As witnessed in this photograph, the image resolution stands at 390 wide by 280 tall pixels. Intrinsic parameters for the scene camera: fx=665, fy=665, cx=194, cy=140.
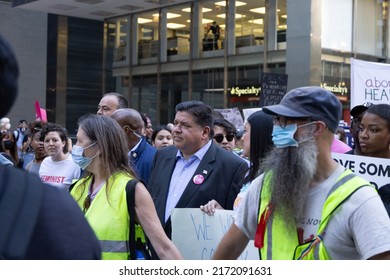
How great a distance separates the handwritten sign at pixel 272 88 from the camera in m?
13.5

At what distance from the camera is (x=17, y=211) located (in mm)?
1273

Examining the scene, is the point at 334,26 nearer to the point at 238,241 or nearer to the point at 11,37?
the point at 11,37

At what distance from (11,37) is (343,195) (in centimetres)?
3198

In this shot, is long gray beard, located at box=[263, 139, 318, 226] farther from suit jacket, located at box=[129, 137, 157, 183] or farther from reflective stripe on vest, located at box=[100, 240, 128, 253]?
suit jacket, located at box=[129, 137, 157, 183]

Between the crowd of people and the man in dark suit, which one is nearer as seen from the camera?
the crowd of people

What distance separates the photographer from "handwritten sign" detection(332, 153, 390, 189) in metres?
4.88

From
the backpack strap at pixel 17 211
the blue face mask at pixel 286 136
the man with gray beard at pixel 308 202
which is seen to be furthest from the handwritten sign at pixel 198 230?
the backpack strap at pixel 17 211

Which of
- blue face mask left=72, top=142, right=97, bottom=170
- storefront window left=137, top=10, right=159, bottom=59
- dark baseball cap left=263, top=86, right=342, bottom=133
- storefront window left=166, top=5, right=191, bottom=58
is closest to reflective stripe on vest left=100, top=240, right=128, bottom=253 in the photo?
blue face mask left=72, top=142, right=97, bottom=170

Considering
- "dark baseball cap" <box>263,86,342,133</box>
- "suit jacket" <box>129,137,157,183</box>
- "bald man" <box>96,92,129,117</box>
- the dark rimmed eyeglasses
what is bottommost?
the dark rimmed eyeglasses

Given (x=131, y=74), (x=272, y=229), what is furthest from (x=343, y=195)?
(x=131, y=74)

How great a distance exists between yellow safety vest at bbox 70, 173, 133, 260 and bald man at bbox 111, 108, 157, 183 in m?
2.24

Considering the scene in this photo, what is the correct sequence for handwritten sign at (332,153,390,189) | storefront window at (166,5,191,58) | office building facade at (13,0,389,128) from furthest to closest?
storefront window at (166,5,191,58) < office building facade at (13,0,389,128) < handwritten sign at (332,153,390,189)

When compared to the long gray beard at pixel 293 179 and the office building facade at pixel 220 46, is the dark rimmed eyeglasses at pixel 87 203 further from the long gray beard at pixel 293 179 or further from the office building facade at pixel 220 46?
the office building facade at pixel 220 46

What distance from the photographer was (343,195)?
2684 mm
